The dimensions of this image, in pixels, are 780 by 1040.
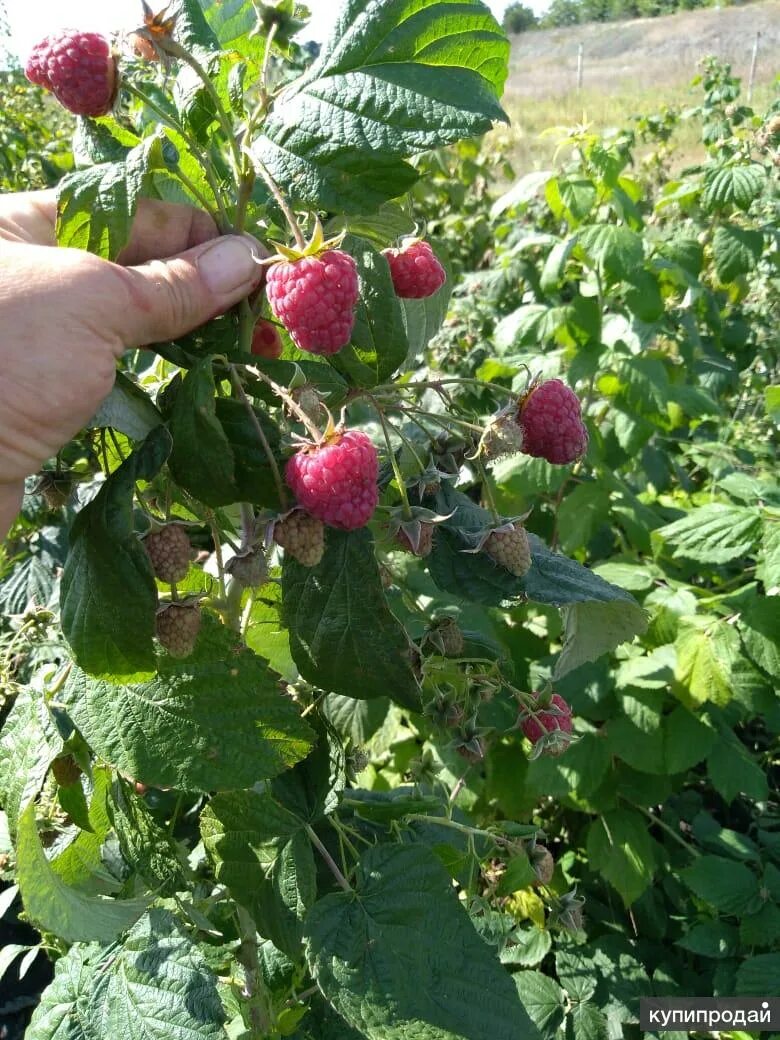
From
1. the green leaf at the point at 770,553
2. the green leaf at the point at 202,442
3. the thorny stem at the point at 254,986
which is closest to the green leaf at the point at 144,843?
the thorny stem at the point at 254,986

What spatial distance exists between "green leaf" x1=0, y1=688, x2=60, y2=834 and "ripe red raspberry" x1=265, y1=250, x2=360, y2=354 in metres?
0.57

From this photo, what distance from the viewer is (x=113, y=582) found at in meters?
0.78

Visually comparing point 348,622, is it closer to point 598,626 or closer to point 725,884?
point 598,626

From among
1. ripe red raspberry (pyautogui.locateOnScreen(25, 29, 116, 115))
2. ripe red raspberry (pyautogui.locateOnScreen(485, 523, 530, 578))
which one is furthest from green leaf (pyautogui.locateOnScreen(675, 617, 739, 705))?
ripe red raspberry (pyautogui.locateOnScreen(25, 29, 116, 115))

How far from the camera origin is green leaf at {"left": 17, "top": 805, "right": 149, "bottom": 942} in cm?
84

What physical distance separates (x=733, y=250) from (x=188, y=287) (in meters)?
2.53

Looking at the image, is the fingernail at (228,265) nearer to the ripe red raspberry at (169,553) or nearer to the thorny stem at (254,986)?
the ripe red raspberry at (169,553)

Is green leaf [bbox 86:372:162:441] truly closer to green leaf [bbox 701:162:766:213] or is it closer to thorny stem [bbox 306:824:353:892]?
thorny stem [bbox 306:824:353:892]

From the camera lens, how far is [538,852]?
1290 mm

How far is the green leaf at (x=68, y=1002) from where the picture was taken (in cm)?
113

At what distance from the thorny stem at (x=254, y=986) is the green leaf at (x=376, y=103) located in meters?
0.99

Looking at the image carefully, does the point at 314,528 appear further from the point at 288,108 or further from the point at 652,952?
the point at 652,952

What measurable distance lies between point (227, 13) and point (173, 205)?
24 centimetres

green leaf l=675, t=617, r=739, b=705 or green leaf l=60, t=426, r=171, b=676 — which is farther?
green leaf l=675, t=617, r=739, b=705
